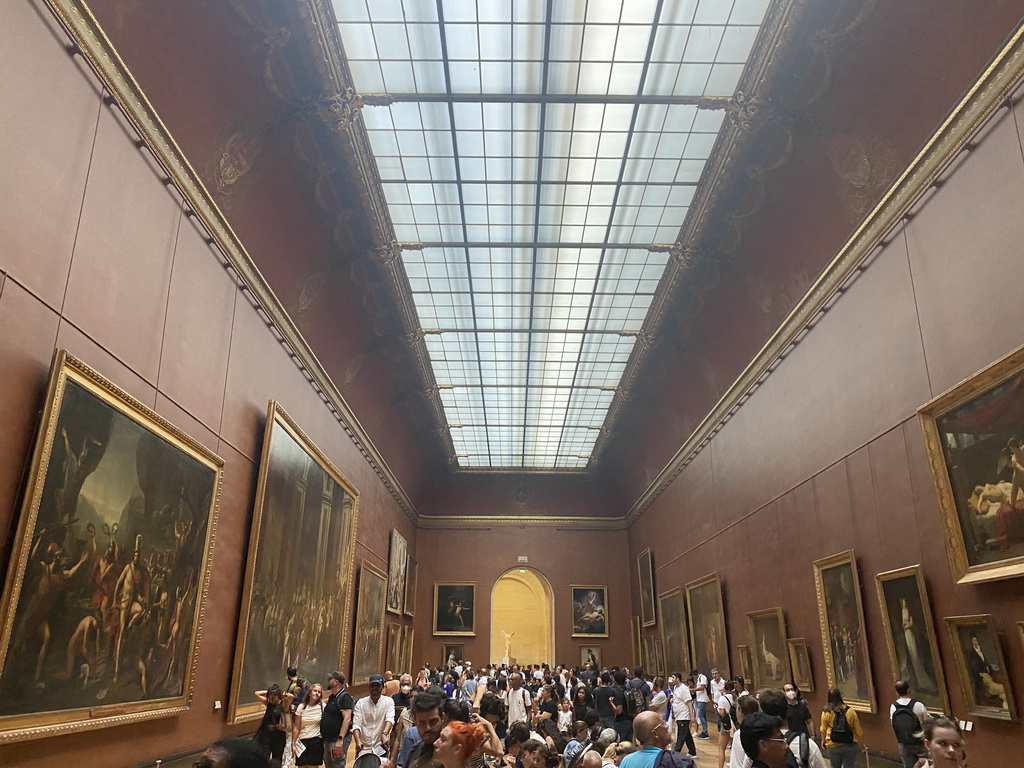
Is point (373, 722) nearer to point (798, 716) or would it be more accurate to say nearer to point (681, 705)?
point (798, 716)

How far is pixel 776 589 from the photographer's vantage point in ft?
52.6

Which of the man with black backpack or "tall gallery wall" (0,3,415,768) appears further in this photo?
the man with black backpack

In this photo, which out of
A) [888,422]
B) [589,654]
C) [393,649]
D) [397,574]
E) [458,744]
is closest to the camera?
[458,744]

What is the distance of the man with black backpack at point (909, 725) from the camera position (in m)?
9.52

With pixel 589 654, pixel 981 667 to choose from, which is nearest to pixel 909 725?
pixel 981 667

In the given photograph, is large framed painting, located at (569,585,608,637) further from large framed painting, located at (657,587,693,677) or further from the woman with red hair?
the woman with red hair

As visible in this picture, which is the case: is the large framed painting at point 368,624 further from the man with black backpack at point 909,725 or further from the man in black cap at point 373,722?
the man with black backpack at point 909,725

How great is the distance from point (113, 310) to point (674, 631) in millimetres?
21481

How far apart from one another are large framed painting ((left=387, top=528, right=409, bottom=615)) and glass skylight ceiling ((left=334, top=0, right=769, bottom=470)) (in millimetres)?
7752

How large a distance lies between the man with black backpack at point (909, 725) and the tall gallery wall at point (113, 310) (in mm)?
8803

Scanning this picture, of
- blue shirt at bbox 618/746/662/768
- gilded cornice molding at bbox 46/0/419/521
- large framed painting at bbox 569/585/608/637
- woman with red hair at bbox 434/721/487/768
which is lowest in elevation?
blue shirt at bbox 618/746/662/768

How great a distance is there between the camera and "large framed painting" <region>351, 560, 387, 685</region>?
826 inches

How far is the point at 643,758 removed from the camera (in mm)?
5336

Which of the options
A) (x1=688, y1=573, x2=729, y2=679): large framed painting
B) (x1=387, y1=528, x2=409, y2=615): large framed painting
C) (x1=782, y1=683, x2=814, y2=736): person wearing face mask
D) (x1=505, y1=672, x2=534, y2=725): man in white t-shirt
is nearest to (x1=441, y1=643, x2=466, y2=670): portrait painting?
(x1=387, y1=528, x2=409, y2=615): large framed painting
